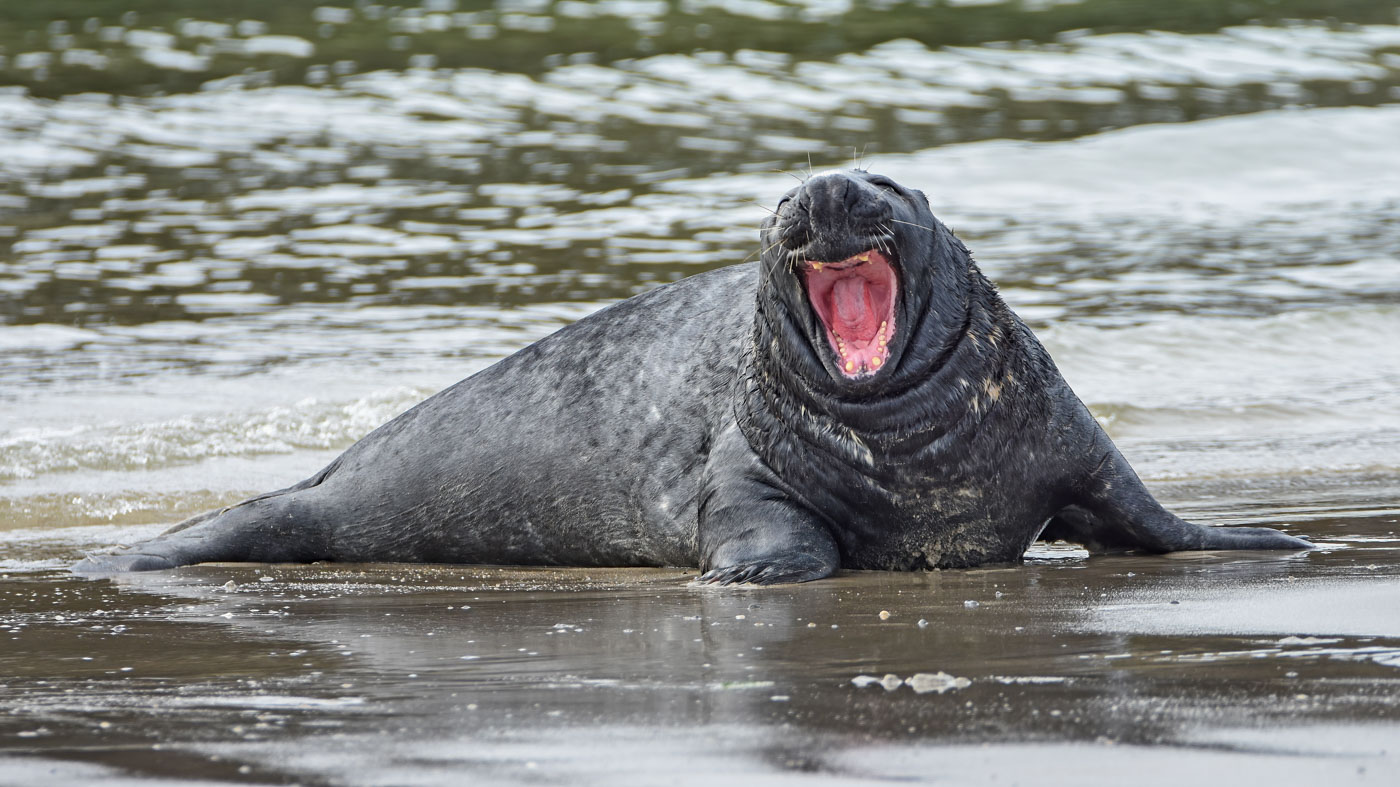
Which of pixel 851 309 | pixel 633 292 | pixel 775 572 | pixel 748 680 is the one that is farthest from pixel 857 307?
pixel 633 292

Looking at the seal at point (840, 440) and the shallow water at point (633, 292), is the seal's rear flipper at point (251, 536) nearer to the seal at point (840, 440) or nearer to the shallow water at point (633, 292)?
the seal at point (840, 440)

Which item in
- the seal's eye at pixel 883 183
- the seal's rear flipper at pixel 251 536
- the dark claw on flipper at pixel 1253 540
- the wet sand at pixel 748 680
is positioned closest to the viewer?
the wet sand at pixel 748 680

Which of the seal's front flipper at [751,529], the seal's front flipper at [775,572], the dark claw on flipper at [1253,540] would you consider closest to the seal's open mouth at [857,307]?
the seal's front flipper at [751,529]

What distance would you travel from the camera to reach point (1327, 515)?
6.02 meters

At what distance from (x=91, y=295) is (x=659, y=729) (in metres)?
9.96

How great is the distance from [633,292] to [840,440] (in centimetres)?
646

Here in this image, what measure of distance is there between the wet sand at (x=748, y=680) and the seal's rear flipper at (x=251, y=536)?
41.8 inches

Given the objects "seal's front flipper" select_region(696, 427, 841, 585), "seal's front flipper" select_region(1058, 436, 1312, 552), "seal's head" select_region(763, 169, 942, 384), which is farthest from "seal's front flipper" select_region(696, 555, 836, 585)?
"seal's front flipper" select_region(1058, 436, 1312, 552)

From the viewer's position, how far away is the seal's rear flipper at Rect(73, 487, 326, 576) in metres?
6.25

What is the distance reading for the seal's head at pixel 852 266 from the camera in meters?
5.04

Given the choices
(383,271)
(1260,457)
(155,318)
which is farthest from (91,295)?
(1260,457)

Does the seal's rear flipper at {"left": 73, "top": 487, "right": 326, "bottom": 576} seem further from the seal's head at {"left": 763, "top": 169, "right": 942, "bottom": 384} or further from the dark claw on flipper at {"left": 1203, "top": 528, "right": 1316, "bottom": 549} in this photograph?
the dark claw on flipper at {"left": 1203, "top": 528, "right": 1316, "bottom": 549}

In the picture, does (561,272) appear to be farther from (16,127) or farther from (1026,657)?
(1026,657)

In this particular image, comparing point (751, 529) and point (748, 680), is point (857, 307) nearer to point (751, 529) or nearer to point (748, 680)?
point (751, 529)
